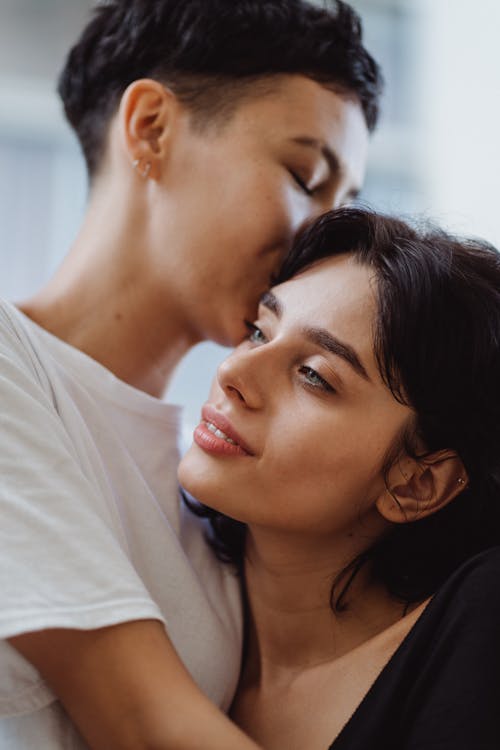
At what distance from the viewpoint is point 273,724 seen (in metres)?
1.08

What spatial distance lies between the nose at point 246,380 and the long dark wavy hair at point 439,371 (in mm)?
104

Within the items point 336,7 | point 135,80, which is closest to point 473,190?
point 336,7

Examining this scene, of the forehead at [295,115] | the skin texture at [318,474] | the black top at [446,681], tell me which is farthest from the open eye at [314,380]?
the forehead at [295,115]

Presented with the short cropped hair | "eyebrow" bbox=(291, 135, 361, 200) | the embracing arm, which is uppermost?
the short cropped hair

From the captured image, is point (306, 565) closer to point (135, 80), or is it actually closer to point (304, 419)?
point (304, 419)

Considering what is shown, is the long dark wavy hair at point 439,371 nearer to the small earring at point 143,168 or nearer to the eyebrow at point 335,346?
the eyebrow at point 335,346

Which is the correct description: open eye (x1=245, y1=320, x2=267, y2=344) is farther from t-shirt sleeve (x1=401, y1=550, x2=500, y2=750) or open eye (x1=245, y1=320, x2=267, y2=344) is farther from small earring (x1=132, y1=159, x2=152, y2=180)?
t-shirt sleeve (x1=401, y1=550, x2=500, y2=750)

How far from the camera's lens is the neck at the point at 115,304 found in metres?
1.26

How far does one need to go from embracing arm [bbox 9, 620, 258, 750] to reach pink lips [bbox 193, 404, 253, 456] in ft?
0.77

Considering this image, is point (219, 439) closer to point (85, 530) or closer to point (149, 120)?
point (85, 530)

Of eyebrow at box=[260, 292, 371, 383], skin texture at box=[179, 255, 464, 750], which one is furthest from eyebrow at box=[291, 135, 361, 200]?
eyebrow at box=[260, 292, 371, 383]

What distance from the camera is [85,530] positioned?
870mm

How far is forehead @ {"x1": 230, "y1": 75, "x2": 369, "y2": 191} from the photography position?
123 cm

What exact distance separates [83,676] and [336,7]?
102 centimetres
